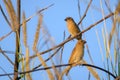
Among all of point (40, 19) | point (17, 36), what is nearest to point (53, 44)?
point (40, 19)

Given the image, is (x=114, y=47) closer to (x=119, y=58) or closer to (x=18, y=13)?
(x=119, y=58)

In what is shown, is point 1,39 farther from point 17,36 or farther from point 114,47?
point 114,47

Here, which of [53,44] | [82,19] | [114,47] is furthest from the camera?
[82,19]

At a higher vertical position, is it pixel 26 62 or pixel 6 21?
pixel 6 21

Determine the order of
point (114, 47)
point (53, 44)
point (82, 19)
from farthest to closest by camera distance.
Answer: point (82, 19) < point (114, 47) < point (53, 44)

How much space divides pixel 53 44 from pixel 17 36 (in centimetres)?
17

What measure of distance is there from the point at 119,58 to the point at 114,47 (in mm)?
40

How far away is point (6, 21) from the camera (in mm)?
704

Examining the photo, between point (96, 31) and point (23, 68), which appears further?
point (96, 31)

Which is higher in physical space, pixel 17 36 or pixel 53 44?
pixel 17 36

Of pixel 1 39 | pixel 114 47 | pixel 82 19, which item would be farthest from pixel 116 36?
pixel 1 39

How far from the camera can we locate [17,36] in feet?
2.17

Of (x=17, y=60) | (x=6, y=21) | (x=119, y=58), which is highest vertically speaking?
(x=6, y=21)

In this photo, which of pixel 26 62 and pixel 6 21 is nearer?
pixel 26 62
